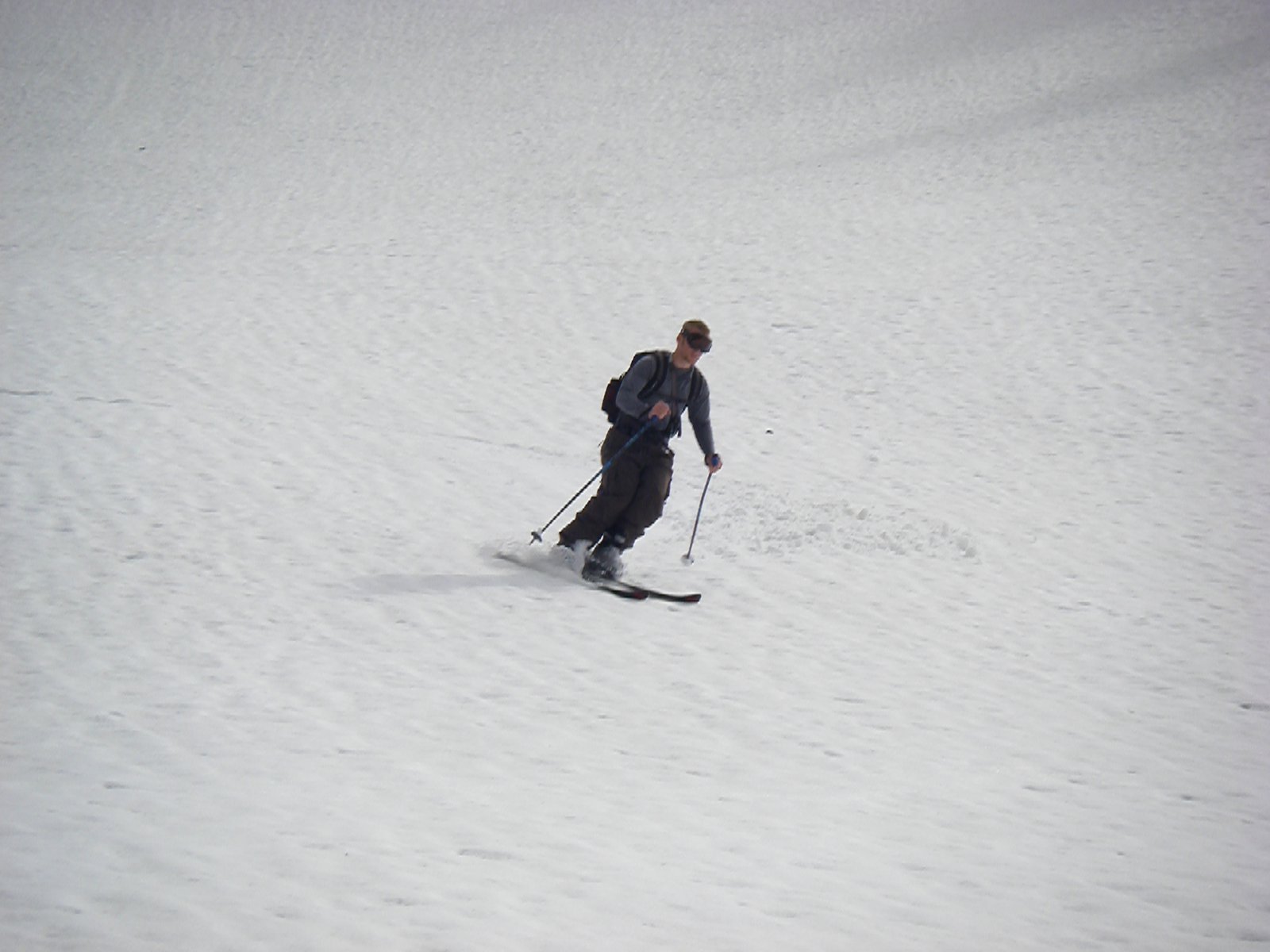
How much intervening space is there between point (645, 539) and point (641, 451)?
1.46 meters

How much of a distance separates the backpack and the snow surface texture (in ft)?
3.97

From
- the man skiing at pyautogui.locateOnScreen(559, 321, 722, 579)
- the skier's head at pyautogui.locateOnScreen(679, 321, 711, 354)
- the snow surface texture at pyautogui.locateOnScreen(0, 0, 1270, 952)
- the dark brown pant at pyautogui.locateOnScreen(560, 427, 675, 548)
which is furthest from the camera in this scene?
the dark brown pant at pyautogui.locateOnScreen(560, 427, 675, 548)

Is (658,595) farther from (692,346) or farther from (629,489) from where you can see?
(692,346)

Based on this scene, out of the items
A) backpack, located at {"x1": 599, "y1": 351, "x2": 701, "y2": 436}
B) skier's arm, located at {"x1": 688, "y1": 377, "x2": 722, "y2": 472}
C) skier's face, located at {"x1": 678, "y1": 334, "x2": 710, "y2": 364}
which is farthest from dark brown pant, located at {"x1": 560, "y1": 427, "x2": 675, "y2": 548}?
skier's face, located at {"x1": 678, "y1": 334, "x2": 710, "y2": 364}

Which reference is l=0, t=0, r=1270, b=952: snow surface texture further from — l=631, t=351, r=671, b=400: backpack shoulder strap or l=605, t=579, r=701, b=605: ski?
l=631, t=351, r=671, b=400: backpack shoulder strap

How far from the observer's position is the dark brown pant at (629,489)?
686cm

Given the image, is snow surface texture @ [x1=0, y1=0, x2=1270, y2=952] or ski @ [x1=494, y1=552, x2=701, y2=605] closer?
snow surface texture @ [x1=0, y1=0, x2=1270, y2=952]

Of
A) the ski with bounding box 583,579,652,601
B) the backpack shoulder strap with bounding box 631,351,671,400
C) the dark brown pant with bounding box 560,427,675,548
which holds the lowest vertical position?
the ski with bounding box 583,579,652,601

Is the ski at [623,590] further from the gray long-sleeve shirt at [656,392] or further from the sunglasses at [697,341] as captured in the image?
the sunglasses at [697,341]

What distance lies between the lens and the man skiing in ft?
21.9

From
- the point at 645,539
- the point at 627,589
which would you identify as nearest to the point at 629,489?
the point at 627,589

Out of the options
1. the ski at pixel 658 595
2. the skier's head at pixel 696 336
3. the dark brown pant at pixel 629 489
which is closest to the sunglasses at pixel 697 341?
the skier's head at pixel 696 336

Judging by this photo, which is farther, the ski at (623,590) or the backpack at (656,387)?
the ski at (623,590)

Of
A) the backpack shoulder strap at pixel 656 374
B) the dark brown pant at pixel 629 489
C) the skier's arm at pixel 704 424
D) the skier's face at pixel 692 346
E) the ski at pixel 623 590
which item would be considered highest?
the skier's face at pixel 692 346
